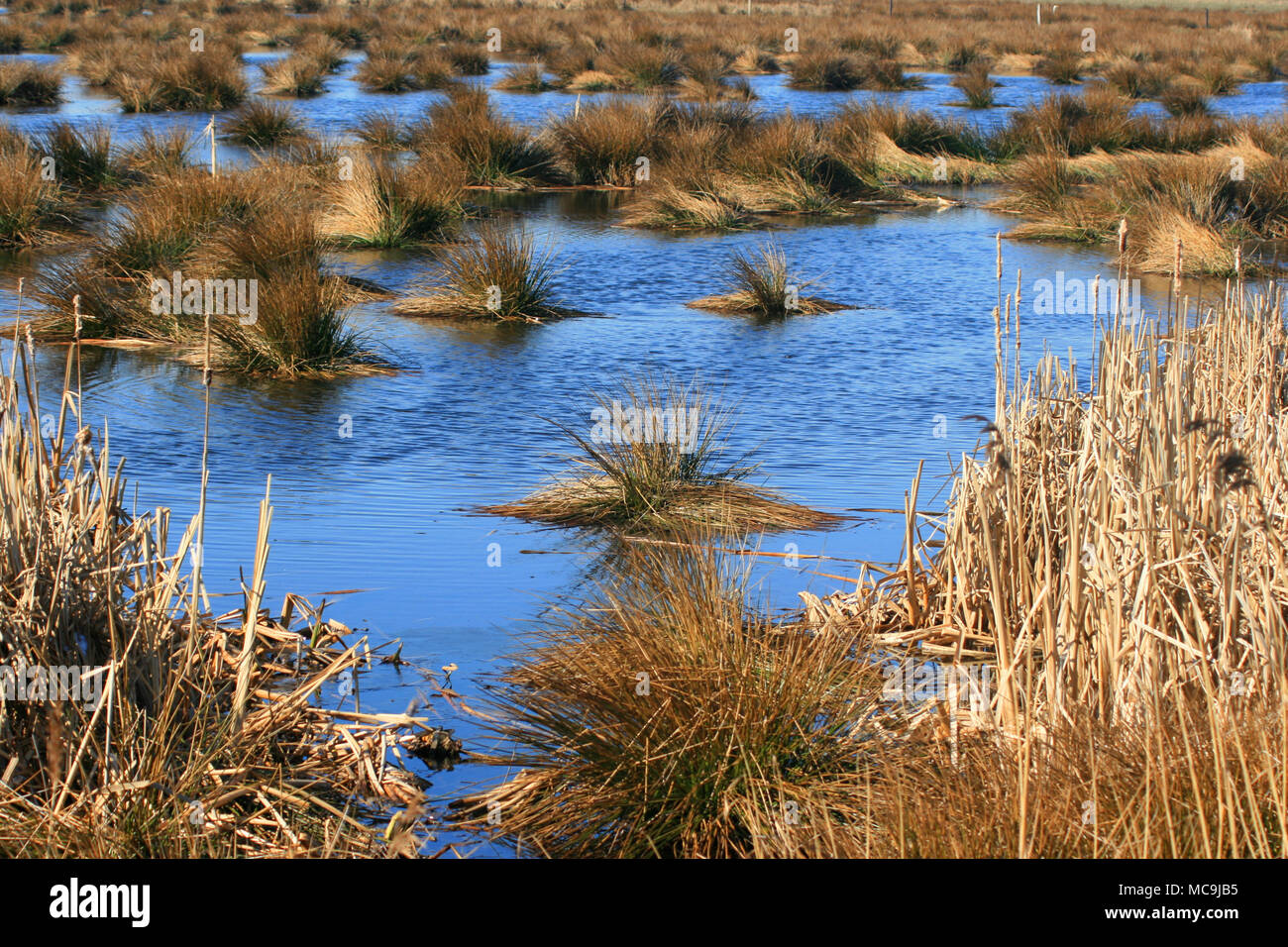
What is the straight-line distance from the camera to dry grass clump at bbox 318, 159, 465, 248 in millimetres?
12000

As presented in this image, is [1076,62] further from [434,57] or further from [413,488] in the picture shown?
[413,488]

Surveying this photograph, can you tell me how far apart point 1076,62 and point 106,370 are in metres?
28.2

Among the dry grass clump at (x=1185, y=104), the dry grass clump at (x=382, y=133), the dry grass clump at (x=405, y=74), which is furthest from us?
the dry grass clump at (x=405, y=74)

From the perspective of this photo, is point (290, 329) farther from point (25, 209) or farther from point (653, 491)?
point (25, 209)

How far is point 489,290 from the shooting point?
31.8 feet

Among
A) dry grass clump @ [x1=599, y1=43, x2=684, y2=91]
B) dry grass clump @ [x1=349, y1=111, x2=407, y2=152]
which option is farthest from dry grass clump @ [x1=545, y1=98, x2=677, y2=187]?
dry grass clump @ [x1=599, y1=43, x2=684, y2=91]

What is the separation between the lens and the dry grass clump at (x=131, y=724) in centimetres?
296

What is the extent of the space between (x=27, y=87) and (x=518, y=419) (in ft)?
58.9

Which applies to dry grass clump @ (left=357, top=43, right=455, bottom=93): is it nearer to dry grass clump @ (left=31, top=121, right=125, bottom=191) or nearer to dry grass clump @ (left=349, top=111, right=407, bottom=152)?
dry grass clump @ (left=349, top=111, right=407, bottom=152)

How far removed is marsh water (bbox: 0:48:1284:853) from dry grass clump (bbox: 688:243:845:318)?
0.22 meters

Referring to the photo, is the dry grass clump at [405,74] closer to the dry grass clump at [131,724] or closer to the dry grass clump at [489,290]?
the dry grass clump at [489,290]

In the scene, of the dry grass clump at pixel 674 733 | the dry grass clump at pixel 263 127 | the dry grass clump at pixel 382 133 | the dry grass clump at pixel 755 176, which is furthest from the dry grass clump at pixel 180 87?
the dry grass clump at pixel 674 733

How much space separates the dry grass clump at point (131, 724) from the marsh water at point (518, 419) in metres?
0.21

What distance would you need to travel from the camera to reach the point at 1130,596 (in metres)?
3.35
